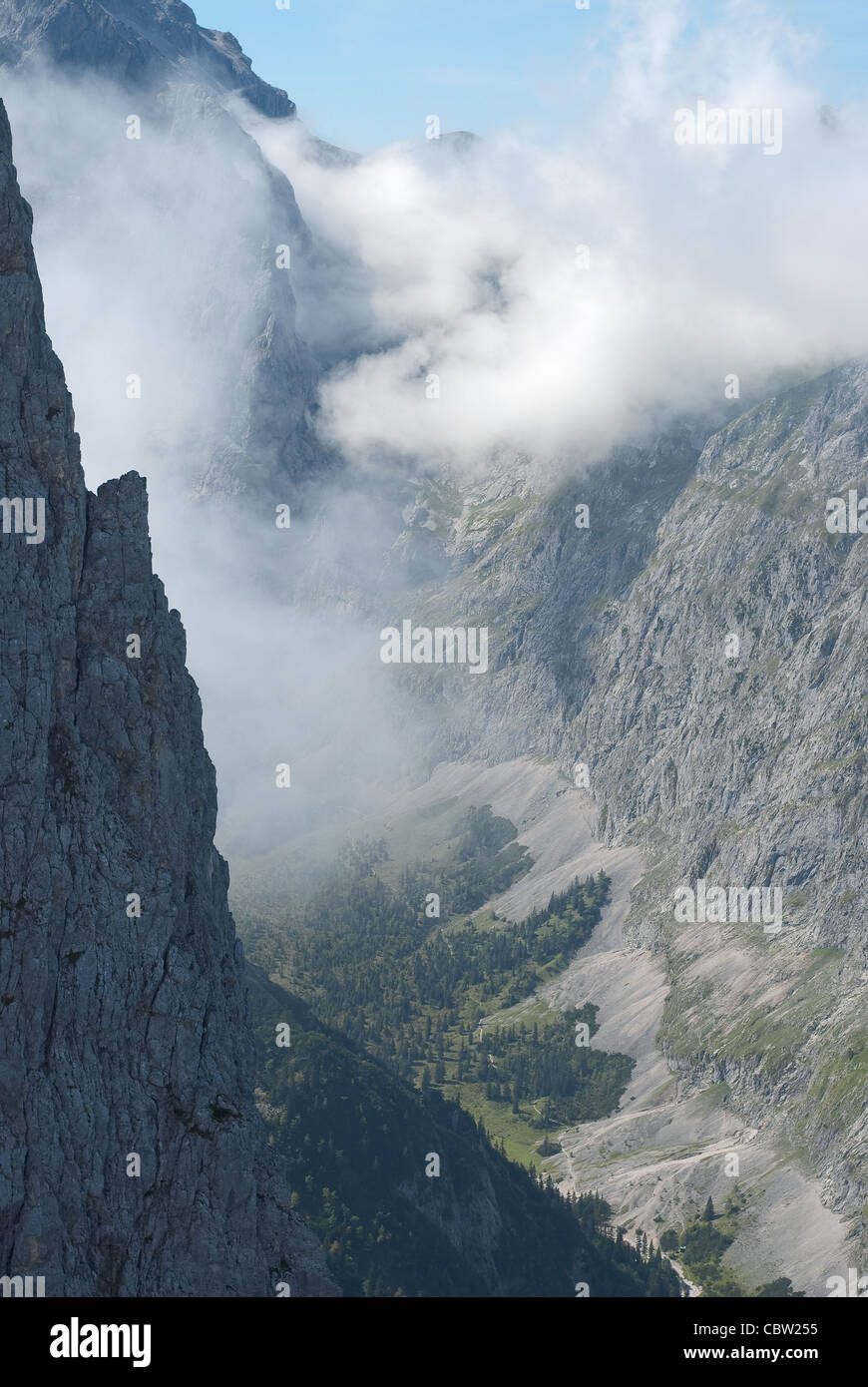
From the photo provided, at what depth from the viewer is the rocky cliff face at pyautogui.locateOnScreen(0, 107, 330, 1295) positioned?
83250 mm

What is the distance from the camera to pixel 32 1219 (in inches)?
3113

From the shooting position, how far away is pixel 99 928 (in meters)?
89.7

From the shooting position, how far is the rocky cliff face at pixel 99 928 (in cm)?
8325
